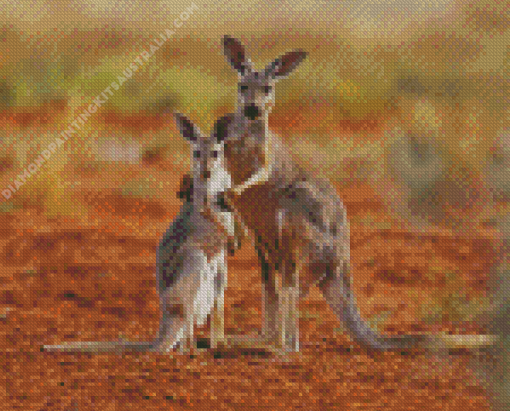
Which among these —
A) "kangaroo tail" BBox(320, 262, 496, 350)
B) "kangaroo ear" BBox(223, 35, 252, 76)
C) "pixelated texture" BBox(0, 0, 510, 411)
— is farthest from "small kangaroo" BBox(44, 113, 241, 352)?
"kangaroo tail" BBox(320, 262, 496, 350)

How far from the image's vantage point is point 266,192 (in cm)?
648

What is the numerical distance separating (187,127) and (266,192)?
2.01ft

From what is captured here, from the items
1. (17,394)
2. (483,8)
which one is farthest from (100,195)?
(483,8)

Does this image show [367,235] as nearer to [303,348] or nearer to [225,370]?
[303,348]

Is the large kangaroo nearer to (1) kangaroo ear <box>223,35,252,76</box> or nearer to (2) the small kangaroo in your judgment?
(1) kangaroo ear <box>223,35,252,76</box>

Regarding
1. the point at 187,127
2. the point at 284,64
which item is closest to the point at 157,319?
the point at 187,127

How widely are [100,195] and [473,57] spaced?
7.43 m

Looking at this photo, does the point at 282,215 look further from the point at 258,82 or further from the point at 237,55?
the point at 237,55

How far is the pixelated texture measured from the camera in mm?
6062

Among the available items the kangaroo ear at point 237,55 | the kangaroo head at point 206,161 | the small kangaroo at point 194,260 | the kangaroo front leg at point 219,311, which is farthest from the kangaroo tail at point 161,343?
the kangaroo ear at point 237,55

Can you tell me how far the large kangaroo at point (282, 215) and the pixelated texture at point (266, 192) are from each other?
0.06 ft

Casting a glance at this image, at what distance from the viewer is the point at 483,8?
63.9ft

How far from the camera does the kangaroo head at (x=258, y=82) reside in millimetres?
6371

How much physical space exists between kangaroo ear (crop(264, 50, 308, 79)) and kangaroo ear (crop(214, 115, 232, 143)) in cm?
36
